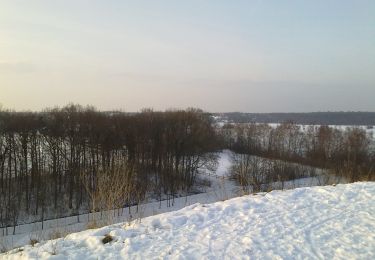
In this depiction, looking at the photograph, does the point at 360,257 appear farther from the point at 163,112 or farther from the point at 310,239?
the point at 163,112

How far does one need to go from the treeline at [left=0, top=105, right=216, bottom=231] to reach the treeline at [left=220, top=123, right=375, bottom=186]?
44.7 feet

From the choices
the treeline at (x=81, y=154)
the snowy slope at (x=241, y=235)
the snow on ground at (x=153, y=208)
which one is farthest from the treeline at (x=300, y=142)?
the snowy slope at (x=241, y=235)

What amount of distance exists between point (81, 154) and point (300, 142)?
166 feet

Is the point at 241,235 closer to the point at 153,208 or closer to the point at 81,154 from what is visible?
the point at 153,208

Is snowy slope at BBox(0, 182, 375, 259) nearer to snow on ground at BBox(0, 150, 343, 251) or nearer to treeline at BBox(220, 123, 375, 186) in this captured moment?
snow on ground at BBox(0, 150, 343, 251)

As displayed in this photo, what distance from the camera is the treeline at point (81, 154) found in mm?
32737

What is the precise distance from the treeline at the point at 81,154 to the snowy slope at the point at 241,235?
2036 cm

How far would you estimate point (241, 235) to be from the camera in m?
6.46

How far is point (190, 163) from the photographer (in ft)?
144

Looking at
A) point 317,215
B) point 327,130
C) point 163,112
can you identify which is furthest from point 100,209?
point 327,130

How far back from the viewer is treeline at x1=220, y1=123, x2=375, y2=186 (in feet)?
178

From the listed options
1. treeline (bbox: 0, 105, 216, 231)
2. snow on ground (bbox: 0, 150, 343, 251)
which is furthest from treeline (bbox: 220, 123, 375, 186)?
treeline (bbox: 0, 105, 216, 231)

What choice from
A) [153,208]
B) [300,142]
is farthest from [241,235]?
[300,142]

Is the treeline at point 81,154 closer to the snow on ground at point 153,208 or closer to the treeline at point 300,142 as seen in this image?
the snow on ground at point 153,208
